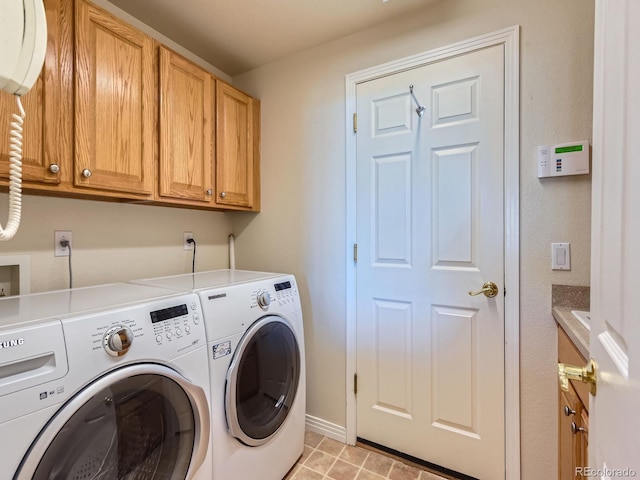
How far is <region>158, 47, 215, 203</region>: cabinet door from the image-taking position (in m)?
1.46

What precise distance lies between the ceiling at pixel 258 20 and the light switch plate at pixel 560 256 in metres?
1.37

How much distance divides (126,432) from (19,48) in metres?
1.11

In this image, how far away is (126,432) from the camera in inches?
35.3

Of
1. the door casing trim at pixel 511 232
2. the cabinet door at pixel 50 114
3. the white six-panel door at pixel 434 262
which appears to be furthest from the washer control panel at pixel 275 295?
the door casing trim at pixel 511 232

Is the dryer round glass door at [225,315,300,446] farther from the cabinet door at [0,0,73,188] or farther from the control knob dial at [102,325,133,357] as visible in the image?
the cabinet door at [0,0,73,188]

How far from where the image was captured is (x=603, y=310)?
1.77 ft

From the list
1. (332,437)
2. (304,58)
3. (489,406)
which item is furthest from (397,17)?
→ (332,437)

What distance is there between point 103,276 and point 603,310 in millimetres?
1899

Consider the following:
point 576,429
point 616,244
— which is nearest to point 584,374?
point 616,244

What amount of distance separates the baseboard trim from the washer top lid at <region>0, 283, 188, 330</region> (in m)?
1.32

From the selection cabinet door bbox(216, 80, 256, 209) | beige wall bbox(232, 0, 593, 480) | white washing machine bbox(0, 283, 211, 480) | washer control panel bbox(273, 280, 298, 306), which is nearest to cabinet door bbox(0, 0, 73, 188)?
white washing machine bbox(0, 283, 211, 480)

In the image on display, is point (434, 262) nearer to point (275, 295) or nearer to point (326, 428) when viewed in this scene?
point (275, 295)

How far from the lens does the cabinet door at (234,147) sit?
70.3 inches

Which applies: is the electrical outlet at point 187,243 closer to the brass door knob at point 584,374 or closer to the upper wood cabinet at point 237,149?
the upper wood cabinet at point 237,149
